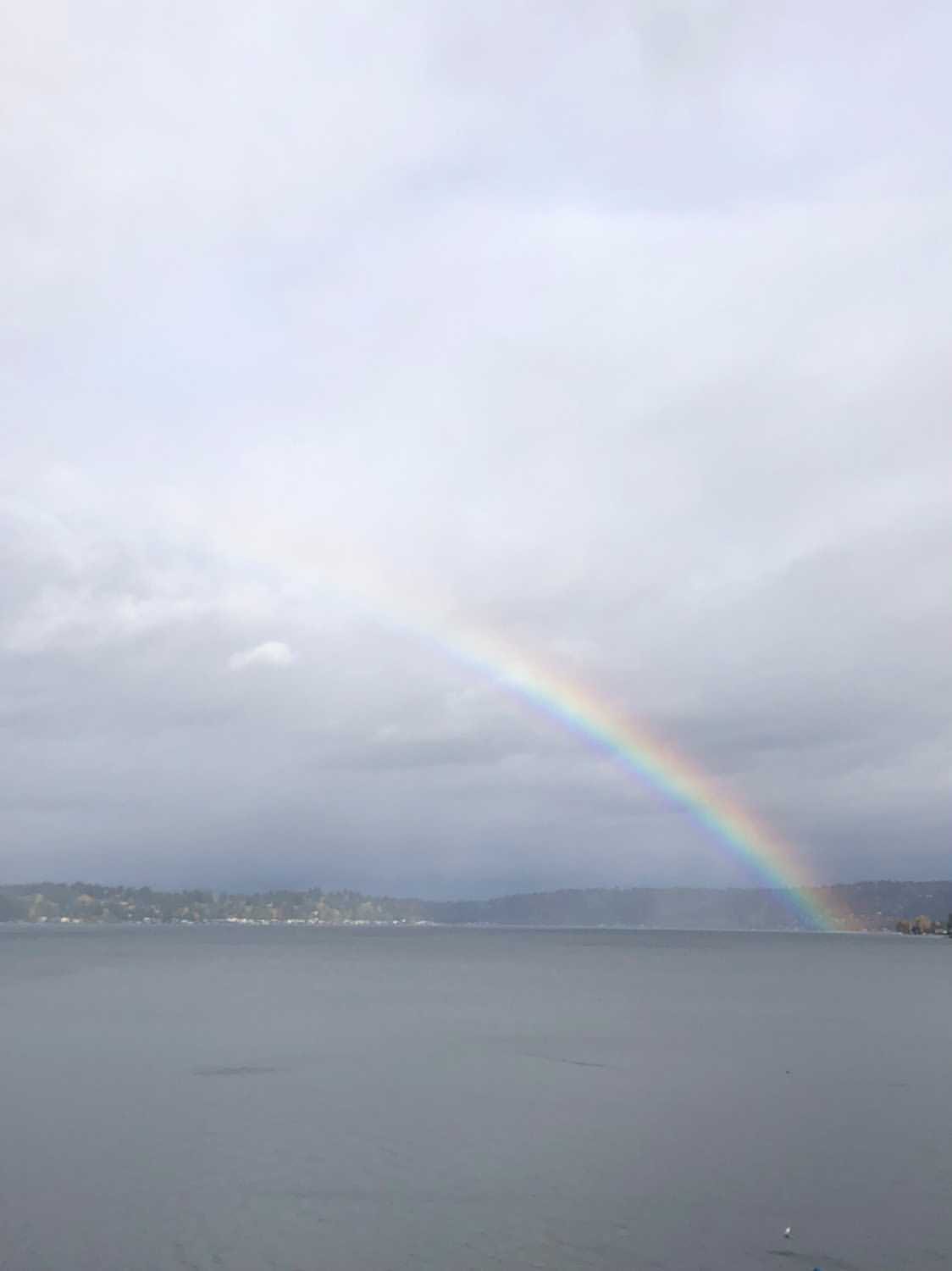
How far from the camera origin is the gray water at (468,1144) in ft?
129

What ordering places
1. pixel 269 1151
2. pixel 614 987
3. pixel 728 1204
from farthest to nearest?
1. pixel 614 987
2. pixel 269 1151
3. pixel 728 1204

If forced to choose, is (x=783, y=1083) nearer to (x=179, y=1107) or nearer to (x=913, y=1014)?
(x=179, y=1107)

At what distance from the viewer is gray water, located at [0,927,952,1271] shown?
3938 cm

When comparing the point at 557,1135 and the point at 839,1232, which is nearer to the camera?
the point at 839,1232

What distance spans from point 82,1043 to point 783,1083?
51.7 meters

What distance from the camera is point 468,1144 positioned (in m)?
54.2

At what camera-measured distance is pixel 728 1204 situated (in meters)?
44.4

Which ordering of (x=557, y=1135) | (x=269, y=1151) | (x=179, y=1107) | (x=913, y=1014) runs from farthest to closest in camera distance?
(x=913, y=1014), (x=179, y=1107), (x=557, y=1135), (x=269, y=1151)

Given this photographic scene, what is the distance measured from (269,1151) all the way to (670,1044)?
5079 centimetres

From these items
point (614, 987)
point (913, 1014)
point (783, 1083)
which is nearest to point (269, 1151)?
point (783, 1083)

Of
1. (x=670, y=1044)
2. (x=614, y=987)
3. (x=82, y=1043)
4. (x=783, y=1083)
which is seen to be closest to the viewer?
(x=783, y=1083)

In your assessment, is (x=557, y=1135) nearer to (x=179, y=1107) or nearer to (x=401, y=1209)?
(x=401, y=1209)

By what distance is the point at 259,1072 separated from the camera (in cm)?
7556

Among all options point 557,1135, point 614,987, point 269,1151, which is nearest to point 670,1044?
point 557,1135
